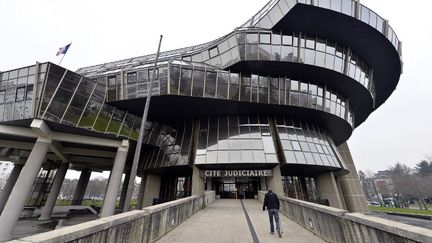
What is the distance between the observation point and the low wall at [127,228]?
11.7ft

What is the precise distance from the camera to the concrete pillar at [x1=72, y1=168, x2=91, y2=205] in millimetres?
43591

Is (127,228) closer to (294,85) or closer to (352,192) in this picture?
(294,85)

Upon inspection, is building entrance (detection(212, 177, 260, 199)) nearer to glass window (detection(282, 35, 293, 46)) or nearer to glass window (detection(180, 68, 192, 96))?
glass window (detection(180, 68, 192, 96))

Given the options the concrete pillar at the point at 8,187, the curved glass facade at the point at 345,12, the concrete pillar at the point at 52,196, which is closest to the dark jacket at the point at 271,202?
the curved glass facade at the point at 345,12

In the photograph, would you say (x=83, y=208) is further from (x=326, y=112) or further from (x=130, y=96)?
(x=326, y=112)

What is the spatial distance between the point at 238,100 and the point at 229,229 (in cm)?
1907

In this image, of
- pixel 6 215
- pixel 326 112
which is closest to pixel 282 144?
pixel 326 112

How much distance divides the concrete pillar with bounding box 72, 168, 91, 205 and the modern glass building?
44.0ft

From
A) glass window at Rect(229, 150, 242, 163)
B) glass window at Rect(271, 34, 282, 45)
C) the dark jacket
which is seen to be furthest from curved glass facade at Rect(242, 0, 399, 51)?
the dark jacket

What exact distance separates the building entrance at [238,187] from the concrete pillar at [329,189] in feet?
30.6

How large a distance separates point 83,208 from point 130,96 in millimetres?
28791

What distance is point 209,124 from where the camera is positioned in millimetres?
32062

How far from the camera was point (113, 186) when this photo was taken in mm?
25766

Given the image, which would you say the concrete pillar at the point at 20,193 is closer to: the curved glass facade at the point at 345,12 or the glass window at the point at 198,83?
the glass window at the point at 198,83
